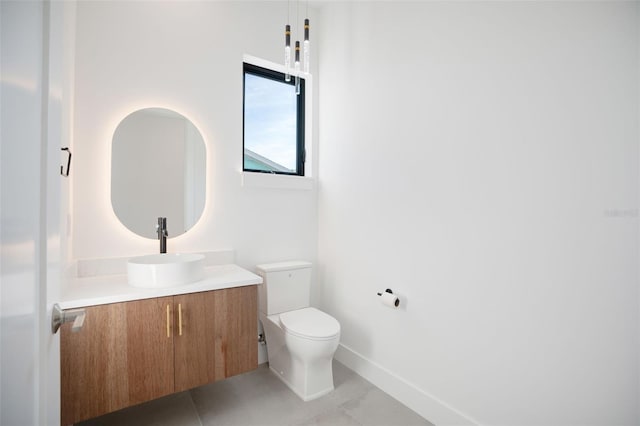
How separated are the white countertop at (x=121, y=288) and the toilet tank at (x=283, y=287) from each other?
0.30 metres

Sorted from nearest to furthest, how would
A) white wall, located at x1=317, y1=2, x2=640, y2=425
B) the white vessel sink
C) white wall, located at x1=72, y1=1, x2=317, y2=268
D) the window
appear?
1. white wall, located at x1=317, y1=2, x2=640, y2=425
2. the white vessel sink
3. white wall, located at x1=72, y1=1, x2=317, y2=268
4. the window

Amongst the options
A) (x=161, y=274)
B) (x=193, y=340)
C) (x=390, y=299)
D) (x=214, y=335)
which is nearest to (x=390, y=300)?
(x=390, y=299)

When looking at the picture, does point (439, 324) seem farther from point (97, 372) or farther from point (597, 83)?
point (97, 372)

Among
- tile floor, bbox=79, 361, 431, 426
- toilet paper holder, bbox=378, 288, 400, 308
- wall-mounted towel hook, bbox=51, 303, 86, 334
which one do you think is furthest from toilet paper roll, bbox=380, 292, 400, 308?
wall-mounted towel hook, bbox=51, 303, 86, 334

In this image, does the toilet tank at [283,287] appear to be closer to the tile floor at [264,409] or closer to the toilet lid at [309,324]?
the toilet lid at [309,324]

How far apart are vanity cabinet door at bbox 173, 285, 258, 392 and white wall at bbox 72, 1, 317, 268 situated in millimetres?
552

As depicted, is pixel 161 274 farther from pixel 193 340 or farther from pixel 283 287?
pixel 283 287

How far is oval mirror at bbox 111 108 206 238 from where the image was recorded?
1946 millimetres

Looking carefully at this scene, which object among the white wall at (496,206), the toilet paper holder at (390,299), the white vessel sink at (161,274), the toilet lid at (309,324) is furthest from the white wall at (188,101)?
the toilet paper holder at (390,299)

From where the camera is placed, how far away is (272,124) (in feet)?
8.82

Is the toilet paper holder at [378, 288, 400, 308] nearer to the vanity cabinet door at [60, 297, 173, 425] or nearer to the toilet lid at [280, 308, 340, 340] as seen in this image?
the toilet lid at [280, 308, 340, 340]

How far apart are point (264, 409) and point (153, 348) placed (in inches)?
30.7

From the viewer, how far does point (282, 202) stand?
2.54 meters

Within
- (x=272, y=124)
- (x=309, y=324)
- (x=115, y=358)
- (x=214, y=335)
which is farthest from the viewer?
(x=272, y=124)
